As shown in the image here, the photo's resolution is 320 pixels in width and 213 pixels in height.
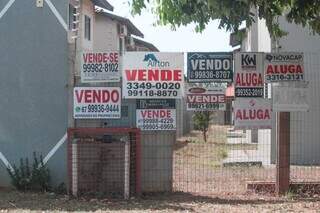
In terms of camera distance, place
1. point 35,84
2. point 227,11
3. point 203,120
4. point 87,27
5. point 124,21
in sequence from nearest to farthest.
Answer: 1. point 227,11
2. point 35,84
3. point 87,27
4. point 203,120
5. point 124,21

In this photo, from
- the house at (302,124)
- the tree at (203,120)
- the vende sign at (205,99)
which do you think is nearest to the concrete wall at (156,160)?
the vende sign at (205,99)

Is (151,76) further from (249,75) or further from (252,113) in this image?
(252,113)

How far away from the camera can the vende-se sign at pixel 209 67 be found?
12.3 m

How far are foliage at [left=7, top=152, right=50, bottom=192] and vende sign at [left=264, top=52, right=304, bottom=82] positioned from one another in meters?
4.47

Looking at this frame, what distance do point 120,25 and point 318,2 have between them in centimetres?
2589

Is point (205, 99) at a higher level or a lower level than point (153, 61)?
lower

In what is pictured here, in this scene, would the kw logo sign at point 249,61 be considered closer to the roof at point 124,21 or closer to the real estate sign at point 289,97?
the real estate sign at point 289,97

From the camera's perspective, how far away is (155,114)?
12250 mm

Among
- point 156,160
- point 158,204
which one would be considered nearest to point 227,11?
point 158,204

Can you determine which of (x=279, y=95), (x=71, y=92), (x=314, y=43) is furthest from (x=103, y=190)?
(x=314, y=43)

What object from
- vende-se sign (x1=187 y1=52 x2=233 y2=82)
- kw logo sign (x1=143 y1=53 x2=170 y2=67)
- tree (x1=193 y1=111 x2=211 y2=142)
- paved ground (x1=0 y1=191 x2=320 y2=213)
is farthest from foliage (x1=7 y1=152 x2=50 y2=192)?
tree (x1=193 y1=111 x2=211 y2=142)

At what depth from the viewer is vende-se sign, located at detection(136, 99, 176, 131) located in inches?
482

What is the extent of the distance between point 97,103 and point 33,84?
135 cm

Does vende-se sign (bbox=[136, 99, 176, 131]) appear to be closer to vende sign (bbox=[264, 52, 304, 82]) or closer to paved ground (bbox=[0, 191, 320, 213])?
paved ground (bbox=[0, 191, 320, 213])
